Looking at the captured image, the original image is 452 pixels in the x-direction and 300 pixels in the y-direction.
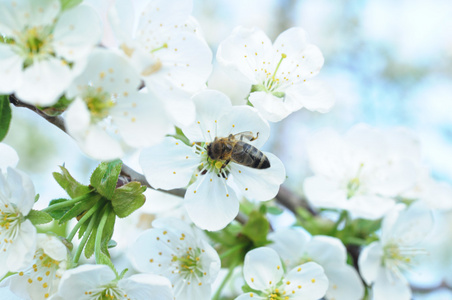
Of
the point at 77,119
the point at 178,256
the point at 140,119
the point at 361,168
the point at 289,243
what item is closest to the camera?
the point at 77,119

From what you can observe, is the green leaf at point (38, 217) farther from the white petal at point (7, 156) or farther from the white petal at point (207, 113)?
the white petal at point (207, 113)

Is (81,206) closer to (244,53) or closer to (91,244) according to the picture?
(91,244)

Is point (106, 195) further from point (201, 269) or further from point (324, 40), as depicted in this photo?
point (324, 40)

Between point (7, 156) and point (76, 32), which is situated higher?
point (76, 32)

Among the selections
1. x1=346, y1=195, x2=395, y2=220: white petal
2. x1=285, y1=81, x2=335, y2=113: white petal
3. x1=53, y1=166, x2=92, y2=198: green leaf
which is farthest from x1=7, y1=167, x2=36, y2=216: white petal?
x1=346, y1=195, x2=395, y2=220: white petal

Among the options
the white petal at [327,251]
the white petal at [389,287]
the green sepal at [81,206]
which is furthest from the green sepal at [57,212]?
the white petal at [389,287]

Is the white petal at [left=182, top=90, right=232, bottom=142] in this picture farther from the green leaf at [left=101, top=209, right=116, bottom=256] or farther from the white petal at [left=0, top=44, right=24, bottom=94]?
the white petal at [left=0, top=44, right=24, bottom=94]

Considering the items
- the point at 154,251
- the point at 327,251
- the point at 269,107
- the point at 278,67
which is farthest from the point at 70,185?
the point at 327,251
